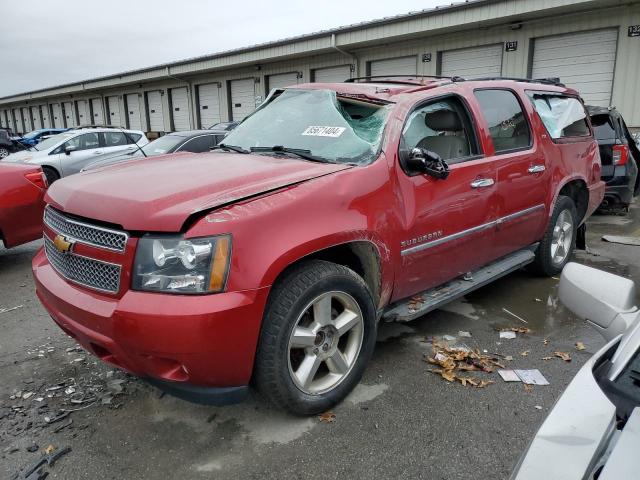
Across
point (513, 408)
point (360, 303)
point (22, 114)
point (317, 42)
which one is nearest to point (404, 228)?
point (360, 303)

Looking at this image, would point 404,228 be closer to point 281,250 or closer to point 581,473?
point 281,250

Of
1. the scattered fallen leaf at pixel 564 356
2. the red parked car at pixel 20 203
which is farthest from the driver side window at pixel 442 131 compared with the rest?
the red parked car at pixel 20 203

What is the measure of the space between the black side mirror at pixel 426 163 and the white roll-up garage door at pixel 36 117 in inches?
1963

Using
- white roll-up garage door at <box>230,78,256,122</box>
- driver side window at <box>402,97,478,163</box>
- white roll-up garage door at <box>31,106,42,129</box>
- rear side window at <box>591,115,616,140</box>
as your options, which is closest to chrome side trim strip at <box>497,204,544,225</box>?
driver side window at <box>402,97,478,163</box>

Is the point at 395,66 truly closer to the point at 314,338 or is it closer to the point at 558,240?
the point at 558,240

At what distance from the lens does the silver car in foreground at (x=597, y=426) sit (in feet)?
3.68

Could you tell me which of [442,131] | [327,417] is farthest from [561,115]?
[327,417]

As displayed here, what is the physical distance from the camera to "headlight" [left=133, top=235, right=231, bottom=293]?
221cm

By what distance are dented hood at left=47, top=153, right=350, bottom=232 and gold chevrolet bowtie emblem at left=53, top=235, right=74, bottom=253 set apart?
0.16 metres

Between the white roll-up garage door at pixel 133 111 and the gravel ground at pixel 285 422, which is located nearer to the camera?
the gravel ground at pixel 285 422

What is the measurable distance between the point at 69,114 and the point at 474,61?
3481 centimetres

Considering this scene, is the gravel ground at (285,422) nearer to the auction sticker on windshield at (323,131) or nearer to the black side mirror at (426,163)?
the black side mirror at (426,163)

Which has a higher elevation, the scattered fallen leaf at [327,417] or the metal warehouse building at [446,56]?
the metal warehouse building at [446,56]

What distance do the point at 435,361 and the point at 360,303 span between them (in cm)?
89
